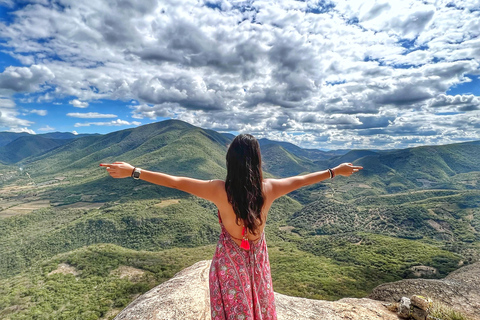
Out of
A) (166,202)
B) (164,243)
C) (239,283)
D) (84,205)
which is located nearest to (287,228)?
(164,243)

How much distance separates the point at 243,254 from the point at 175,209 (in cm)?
13741

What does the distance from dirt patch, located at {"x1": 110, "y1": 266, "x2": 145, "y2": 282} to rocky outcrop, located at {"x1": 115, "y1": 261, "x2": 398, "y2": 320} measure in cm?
6148

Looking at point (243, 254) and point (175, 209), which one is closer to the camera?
point (243, 254)

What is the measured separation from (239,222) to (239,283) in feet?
3.16

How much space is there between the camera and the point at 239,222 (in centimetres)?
359

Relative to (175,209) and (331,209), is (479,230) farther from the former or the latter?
(175,209)

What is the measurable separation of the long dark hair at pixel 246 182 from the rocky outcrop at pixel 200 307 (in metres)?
5.16

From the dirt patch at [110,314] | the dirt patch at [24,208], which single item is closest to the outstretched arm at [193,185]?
the dirt patch at [110,314]

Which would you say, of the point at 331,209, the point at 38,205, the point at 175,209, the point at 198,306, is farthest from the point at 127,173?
the point at 38,205

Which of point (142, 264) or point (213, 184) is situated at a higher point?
point (213, 184)

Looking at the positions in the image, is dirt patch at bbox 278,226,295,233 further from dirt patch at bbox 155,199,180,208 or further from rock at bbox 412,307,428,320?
rock at bbox 412,307,428,320

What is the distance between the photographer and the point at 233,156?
357cm

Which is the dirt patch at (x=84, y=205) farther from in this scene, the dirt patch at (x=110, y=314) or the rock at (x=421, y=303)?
the rock at (x=421, y=303)

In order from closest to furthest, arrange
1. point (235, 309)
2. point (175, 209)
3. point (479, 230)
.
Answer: point (235, 309), point (479, 230), point (175, 209)
